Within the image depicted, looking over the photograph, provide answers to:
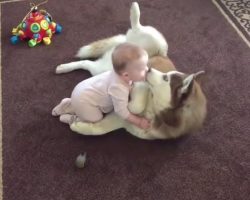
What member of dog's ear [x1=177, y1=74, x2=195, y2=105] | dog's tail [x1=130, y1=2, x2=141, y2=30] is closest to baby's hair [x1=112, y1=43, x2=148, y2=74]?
dog's ear [x1=177, y1=74, x2=195, y2=105]

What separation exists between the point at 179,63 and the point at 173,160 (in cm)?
69

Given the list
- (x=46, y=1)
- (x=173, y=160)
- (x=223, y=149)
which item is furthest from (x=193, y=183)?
(x=46, y=1)

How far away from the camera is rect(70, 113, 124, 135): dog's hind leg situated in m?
1.63

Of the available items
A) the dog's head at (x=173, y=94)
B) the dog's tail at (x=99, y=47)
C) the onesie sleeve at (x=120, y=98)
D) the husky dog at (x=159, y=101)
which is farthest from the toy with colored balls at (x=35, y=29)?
the dog's head at (x=173, y=94)

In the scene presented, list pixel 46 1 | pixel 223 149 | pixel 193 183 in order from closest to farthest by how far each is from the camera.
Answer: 1. pixel 193 183
2. pixel 223 149
3. pixel 46 1

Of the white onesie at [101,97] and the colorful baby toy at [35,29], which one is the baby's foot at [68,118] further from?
the colorful baby toy at [35,29]

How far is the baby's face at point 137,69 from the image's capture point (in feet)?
4.50

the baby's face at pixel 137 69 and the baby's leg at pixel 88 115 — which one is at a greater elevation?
the baby's face at pixel 137 69

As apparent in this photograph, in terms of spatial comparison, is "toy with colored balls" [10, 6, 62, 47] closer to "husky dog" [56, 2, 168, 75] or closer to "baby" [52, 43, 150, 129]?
"husky dog" [56, 2, 168, 75]

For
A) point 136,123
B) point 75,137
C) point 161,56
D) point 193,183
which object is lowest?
point 193,183

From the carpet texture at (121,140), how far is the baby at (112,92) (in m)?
0.11

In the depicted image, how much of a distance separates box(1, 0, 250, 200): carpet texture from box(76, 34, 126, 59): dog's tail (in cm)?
10

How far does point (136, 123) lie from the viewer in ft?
5.10

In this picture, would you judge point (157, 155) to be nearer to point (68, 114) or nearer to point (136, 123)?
point (136, 123)
